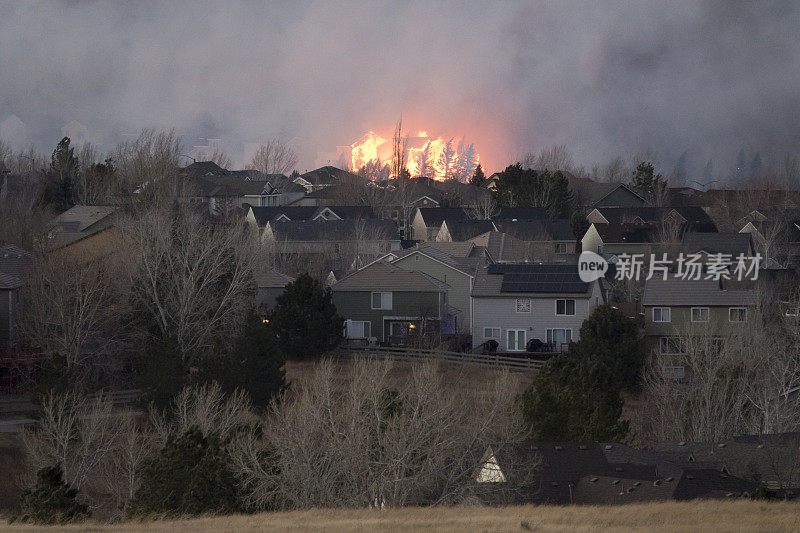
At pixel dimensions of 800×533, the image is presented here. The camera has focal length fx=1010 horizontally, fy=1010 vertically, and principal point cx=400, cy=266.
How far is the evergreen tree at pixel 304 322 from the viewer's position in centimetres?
3847

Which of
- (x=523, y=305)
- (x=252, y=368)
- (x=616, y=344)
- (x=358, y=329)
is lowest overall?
(x=252, y=368)

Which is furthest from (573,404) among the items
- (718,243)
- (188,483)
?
(718,243)

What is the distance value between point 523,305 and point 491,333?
1.89 metres

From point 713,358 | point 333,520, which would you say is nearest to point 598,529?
point 333,520

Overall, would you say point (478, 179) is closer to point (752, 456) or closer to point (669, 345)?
point (669, 345)

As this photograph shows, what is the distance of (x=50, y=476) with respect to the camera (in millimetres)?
19297

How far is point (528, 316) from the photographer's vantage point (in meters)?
43.9

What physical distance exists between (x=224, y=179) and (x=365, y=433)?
78.4 m

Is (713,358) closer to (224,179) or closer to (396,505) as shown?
(396,505)

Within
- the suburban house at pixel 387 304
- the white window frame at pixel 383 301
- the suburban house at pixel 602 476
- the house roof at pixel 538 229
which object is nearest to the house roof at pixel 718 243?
the house roof at pixel 538 229

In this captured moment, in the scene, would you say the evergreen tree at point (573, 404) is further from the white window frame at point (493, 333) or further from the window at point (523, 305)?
the white window frame at point (493, 333)

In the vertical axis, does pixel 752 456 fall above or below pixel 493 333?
below

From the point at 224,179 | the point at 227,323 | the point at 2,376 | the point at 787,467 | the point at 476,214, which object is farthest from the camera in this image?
the point at 224,179

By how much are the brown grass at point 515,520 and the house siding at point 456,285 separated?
26.8m
